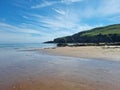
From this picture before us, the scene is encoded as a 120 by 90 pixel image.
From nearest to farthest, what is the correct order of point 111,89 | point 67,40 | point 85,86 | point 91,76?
point 111,89
point 85,86
point 91,76
point 67,40

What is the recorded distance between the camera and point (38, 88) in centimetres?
930

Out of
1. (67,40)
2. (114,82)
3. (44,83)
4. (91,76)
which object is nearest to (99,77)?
(91,76)

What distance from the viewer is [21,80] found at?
10.9 meters

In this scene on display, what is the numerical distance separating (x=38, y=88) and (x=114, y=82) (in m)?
3.85

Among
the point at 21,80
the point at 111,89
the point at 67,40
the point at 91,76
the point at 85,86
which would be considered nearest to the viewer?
the point at 111,89

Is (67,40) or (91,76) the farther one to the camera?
(67,40)

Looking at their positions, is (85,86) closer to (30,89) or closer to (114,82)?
(114,82)

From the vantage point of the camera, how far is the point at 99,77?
1150 cm

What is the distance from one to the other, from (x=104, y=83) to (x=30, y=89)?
11.9ft

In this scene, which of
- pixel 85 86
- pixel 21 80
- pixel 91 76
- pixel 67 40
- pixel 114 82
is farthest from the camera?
pixel 67 40

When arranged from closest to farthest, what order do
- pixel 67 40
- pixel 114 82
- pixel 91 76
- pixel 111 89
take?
pixel 111 89, pixel 114 82, pixel 91 76, pixel 67 40

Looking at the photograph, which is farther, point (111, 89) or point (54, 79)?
point (54, 79)

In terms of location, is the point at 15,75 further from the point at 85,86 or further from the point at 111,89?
the point at 111,89

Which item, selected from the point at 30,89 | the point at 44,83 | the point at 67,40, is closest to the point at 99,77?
the point at 44,83
